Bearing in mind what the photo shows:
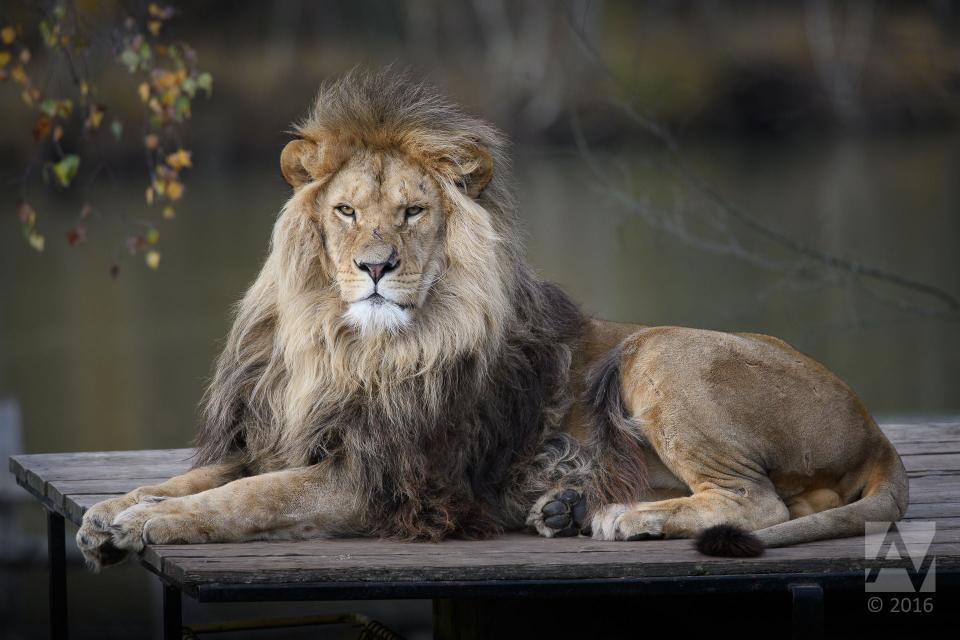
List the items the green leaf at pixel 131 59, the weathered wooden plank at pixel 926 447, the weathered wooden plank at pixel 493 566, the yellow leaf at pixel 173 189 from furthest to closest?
the yellow leaf at pixel 173 189 → the green leaf at pixel 131 59 → the weathered wooden plank at pixel 926 447 → the weathered wooden plank at pixel 493 566

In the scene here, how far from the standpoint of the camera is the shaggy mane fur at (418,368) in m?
3.91

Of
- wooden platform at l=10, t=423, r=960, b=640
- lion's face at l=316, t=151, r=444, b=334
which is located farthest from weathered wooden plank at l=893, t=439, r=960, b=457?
lion's face at l=316, t=151, r=444, b=334

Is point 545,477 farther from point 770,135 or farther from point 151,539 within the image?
point 770,135

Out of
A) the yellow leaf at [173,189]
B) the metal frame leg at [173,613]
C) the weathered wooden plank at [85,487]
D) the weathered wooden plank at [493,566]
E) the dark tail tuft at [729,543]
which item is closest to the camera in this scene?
the weathered wooden plank at [493,566]

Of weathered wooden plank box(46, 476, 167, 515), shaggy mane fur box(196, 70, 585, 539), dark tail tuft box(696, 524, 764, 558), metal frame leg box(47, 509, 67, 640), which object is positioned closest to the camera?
dark tail tuft box(696, 524, 764, 558)

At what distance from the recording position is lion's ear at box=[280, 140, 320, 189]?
400cm

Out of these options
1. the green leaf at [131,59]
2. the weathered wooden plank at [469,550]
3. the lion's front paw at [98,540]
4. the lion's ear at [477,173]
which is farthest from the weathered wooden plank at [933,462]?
the green leaf at [131,59]

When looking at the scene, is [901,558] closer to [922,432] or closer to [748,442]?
[748,442]

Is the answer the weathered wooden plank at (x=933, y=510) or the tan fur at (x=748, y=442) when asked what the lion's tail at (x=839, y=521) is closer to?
the tan fur at (x=748, y=442)

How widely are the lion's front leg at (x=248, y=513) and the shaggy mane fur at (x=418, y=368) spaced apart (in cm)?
8

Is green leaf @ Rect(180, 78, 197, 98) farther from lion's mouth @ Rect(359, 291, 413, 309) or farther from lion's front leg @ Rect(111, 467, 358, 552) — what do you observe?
lion's front leg @ Rect(111, 467, 358, 552)

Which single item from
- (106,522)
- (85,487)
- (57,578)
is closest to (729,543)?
(106,522)

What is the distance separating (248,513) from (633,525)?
96 cm

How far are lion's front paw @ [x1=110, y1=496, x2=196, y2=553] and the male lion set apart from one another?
0.07m
